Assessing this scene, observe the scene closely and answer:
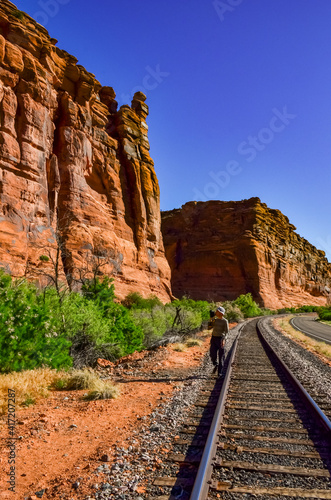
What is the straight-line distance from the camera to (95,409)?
5.59 meters

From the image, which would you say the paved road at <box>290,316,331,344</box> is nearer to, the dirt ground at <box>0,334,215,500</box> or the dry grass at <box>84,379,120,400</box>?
the dirt ground at <box>0,334,215,500</box>

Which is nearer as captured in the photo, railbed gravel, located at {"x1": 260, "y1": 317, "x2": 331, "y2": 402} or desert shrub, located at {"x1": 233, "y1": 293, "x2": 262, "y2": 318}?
railbed gravel, located at {"x1": 260, "y1": 317, "x2": 331, "y2": 402}

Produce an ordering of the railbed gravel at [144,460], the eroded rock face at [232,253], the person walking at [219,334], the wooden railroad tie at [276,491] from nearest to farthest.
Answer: the wooden railroad tie at [276,491], the railbed gravel at [144,460], the person walking at [219,334], the eroded rock face at [232,253]

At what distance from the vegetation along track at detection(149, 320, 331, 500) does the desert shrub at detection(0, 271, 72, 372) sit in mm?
3871

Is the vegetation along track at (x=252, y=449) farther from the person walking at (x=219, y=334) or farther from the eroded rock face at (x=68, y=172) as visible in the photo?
the eroded rock face at (x=68, y=172)

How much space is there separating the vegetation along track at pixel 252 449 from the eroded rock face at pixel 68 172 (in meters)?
15.3

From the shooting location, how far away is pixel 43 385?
635 cm

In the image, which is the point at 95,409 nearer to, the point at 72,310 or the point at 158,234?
the point at 72,310

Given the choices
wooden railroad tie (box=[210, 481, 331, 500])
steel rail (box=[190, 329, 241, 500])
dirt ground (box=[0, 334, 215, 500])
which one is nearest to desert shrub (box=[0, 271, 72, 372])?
dirt ground (box=[0, 334, 215, 500])

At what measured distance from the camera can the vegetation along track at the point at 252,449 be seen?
3021 mm

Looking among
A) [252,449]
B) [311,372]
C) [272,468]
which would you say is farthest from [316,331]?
[272,468]

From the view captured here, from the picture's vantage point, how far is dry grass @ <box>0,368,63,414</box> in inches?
218

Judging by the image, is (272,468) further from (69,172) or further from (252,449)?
(69,172)

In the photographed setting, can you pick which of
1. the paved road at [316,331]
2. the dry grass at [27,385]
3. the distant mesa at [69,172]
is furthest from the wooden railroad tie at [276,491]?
the paved road at [316,331]
